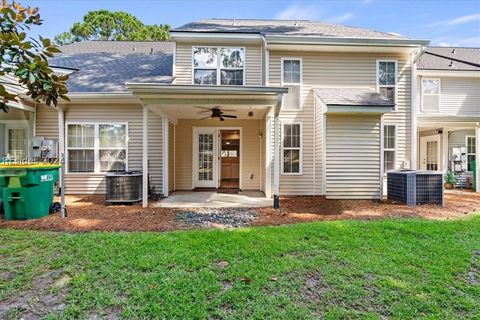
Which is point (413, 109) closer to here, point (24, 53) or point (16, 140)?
point (24, 53)


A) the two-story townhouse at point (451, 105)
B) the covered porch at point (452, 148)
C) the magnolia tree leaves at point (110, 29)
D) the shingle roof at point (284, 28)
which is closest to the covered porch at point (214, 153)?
the shingle roof at point (284, 28)

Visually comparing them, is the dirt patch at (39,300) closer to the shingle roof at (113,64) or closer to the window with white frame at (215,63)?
the shingle roof at (113,64)

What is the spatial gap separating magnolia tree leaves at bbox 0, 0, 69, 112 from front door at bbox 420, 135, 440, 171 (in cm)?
1491

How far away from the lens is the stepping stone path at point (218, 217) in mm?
5293

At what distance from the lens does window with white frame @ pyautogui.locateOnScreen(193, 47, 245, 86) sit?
9.02m

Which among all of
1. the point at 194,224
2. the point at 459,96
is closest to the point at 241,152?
the point at 194,224

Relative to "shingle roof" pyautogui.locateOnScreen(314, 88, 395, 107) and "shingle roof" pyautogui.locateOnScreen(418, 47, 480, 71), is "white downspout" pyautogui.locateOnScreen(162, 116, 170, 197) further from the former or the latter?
"shingle roof" pyautogui.locateOnScreen(418, 47, 480, 71)

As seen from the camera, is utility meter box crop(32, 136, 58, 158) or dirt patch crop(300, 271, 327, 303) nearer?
dirt patch crop(300, 271, 327, 303)

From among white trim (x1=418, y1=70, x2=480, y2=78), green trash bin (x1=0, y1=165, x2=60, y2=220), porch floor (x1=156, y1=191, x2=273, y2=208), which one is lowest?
porch floor (x1=156, y1=191, x2=273, y2=208)

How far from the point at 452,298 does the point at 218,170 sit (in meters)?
8.39

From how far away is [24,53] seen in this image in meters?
2.48

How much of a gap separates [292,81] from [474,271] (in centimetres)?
704

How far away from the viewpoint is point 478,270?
327cm

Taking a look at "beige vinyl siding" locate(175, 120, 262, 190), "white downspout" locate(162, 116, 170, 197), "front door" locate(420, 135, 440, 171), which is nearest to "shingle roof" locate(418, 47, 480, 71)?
"front door" locate(420, 135, 440, 171)
